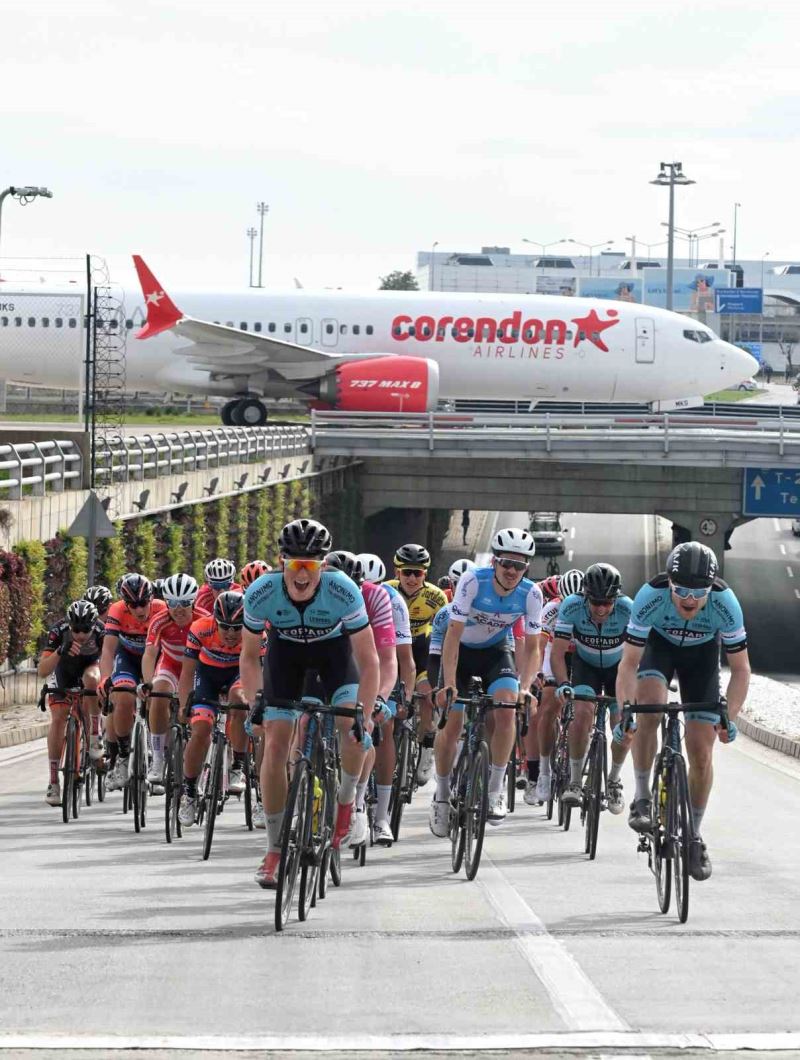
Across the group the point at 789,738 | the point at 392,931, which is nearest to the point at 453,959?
the point at 392,931

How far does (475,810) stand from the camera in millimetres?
10375

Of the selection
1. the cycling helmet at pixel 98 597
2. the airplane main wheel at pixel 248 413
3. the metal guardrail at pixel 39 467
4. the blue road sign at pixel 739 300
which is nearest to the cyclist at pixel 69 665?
the cycling helmet at pixel 98 597

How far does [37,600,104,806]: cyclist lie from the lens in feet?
45.1

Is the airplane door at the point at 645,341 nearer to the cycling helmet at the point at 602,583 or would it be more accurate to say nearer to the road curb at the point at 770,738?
the road curb at the point at 770,738

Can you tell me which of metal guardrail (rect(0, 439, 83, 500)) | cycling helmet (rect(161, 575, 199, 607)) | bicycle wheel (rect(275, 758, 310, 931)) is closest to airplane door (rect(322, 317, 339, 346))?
metal guardrail (rect(0, 439, 83, 500))

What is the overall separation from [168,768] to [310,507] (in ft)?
119

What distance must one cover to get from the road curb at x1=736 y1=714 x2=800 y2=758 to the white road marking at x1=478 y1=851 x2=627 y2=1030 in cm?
1274

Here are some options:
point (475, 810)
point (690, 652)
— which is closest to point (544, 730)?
point (475, 810)

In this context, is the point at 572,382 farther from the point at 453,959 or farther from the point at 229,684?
the point at 453,959

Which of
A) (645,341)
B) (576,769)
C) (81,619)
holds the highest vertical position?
(645,341)

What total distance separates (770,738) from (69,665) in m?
12.6

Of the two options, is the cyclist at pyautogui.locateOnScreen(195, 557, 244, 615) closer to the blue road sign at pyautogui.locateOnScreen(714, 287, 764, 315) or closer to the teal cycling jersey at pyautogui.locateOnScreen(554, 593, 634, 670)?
the teal cycling jersey at pyautogui.locateOnScreen(554, 593, 634, 670)

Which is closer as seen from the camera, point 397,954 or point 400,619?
point 397,954

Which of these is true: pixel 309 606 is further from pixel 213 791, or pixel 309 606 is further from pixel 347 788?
pixel 213 791
